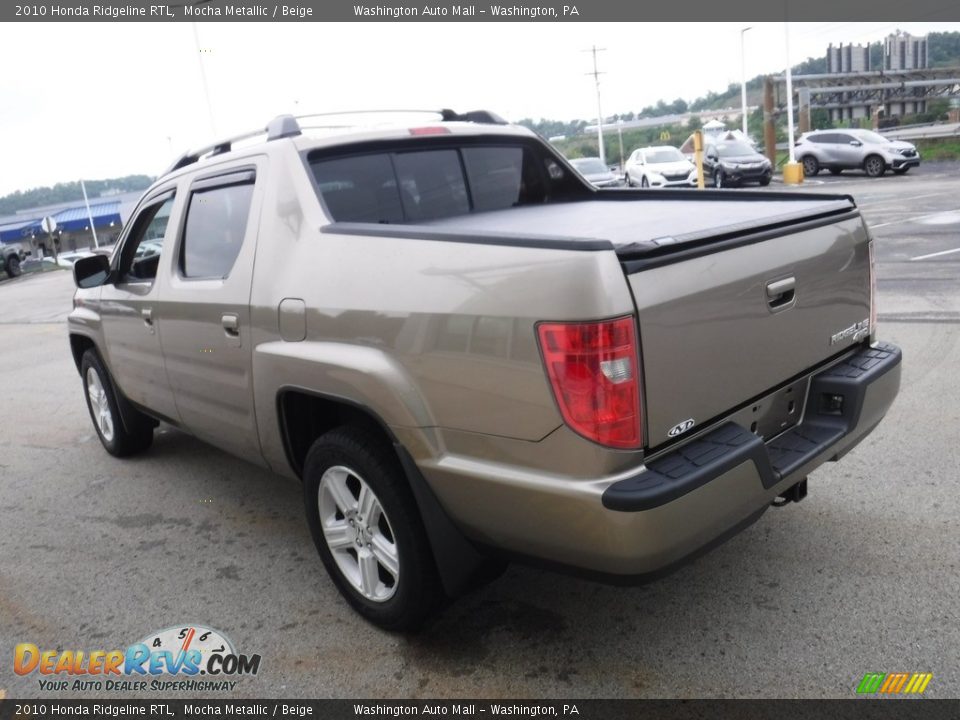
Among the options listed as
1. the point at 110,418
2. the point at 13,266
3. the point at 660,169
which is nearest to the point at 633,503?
the point at 110,418

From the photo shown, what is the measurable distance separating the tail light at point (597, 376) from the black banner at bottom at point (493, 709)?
91 cm

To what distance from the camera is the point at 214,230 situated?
3885mm

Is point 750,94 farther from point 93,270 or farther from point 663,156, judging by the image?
point 93,270

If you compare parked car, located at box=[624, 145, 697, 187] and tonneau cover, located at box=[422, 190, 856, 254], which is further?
parked car, located at box=[624, 145, 697, 187]

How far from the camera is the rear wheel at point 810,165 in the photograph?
29.2m

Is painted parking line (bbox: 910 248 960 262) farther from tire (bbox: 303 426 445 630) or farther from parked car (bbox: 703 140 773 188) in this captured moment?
parked car (bbox: 703 140 773 188)

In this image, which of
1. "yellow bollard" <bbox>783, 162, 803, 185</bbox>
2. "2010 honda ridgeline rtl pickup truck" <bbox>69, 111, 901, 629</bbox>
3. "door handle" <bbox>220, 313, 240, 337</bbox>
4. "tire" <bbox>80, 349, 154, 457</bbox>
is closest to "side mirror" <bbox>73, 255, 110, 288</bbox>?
"tire" <bbox>80, 349, 154, 457</bbox>

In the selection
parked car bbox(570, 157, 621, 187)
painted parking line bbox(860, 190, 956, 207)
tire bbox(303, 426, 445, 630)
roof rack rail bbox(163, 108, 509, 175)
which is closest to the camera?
tire bbox(303, 426, 445, 630)

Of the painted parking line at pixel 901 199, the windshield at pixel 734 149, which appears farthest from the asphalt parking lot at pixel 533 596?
the windshield at pixel 734 149

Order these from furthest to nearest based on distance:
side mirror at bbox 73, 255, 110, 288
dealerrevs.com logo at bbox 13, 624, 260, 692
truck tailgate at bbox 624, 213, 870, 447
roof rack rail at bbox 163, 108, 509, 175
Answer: side mirror at bbox 73, 255, 110, 288 → roof rack rail at bbox 163, 108, 509, 175 → dealerrevs.com logo at bbox 13, 624, 260, 692 → truck tailgate at bbox 624, 213, 870, 447

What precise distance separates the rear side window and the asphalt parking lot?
142 centimetres

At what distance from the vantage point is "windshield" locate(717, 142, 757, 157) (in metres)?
27.0

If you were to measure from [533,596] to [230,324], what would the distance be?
174 centimetres

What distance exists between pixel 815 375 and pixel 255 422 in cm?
233
